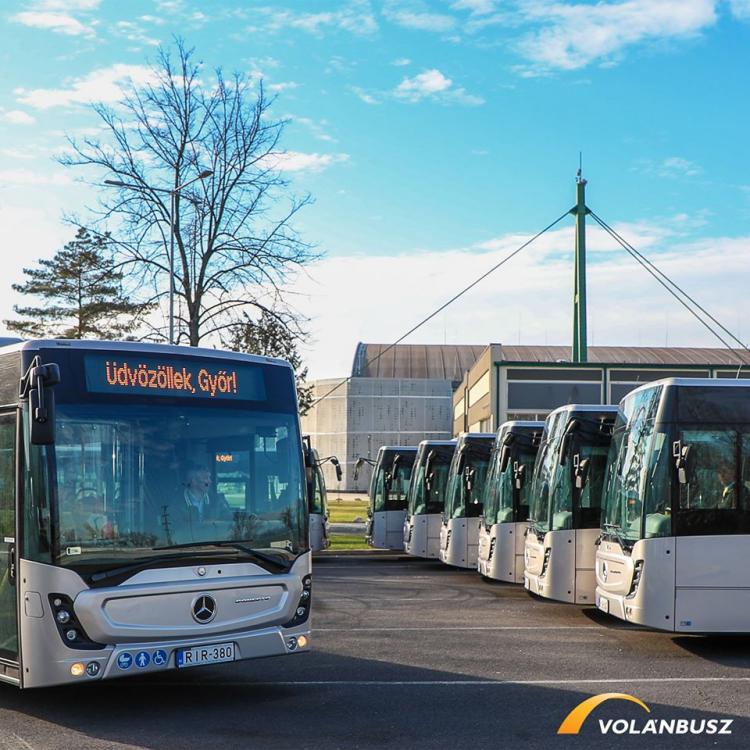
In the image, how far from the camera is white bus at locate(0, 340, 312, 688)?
796cm

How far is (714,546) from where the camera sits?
11352mm

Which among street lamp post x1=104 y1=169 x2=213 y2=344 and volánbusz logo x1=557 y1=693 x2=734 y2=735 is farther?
street lamp post x1=104 y1=169 x2=213 y2=344

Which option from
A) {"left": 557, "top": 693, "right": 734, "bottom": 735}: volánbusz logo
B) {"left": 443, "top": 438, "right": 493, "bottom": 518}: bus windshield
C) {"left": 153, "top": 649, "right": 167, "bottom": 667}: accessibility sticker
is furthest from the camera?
{"left": 443, "top": 438, "right": 493, "bottom": 518}: bus windshield

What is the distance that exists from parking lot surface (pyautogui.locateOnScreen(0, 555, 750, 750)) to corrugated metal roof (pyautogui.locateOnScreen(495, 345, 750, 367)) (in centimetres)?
6221

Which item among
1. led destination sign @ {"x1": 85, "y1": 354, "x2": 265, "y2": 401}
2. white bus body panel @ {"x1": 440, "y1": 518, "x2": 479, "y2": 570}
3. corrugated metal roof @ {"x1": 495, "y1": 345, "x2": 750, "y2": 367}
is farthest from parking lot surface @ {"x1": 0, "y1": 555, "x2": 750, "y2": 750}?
corrugated metal roof @ {"x1": 495, "y1": 345, "x2": 750, "y2": 367}

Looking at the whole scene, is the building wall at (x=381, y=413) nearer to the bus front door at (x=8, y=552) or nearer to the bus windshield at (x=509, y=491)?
the bus windshield at (x=509, y=491)

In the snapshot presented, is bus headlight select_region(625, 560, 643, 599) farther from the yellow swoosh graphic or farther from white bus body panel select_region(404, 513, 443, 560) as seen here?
white bus body panel select_region(404, 513, 443, 560)

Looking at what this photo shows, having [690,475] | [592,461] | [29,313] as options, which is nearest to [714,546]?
[690,475]

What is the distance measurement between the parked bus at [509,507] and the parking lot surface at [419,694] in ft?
11.6

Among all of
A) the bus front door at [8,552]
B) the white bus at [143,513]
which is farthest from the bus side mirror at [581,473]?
the bus front door at [8,552]

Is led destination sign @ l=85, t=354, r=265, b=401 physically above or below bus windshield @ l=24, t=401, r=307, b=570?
above

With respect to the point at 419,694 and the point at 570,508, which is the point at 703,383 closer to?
the point at 570,508

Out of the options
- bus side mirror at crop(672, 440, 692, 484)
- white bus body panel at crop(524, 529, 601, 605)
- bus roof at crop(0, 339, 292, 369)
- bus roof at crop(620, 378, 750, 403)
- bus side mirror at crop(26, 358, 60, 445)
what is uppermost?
bus roof at crop(0, 339, 292, 369)

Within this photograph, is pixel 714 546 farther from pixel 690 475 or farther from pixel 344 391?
pixel 344 391
